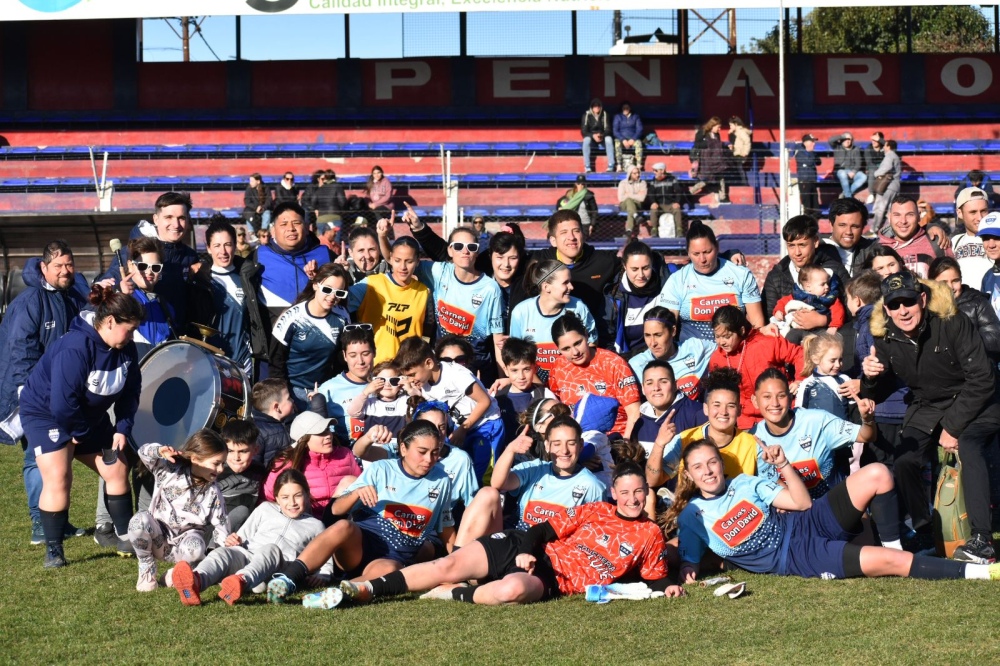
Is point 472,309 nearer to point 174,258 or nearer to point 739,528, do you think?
point 174,258

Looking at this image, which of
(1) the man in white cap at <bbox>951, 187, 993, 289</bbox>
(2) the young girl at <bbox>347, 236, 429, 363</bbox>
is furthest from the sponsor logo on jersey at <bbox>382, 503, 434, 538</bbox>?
(1) the man in white cap at <bbox>951, 187, 993, 289</bbox>

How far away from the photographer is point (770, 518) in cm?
676

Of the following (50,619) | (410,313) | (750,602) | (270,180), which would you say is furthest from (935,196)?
(50,619)

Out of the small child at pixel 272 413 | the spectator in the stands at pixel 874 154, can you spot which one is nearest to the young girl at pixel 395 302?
the small child at pixel 272 413

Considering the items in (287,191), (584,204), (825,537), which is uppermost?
(287,191)

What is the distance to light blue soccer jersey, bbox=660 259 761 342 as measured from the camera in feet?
27.6

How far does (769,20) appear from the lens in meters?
23.0

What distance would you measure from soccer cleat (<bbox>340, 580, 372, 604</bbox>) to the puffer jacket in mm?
3089

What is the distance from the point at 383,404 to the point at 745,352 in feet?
7.47

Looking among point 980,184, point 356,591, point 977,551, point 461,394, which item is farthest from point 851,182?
point 356,591

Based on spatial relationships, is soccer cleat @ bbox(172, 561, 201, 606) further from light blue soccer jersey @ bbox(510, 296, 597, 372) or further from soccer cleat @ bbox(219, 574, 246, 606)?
light blue soccer jersey @ bbox(510, 296, 597, 372)

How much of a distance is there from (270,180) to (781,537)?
16.8 metres

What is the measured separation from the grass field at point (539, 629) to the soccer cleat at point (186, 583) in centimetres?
6

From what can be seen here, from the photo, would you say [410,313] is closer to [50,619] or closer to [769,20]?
[50,619]
